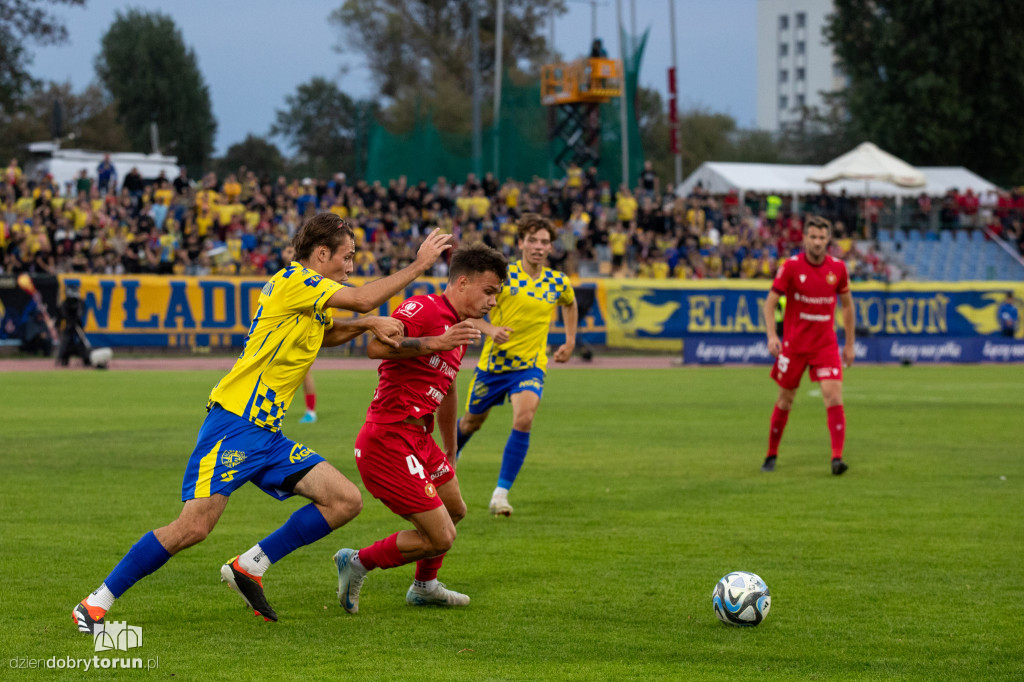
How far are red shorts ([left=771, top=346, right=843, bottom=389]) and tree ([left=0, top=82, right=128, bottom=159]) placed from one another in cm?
6084

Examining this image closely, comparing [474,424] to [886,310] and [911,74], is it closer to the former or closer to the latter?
[886,310]

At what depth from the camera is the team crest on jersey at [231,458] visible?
5613mm

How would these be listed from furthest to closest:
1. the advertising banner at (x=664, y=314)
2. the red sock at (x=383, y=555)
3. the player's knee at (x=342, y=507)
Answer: the advertising banner at (x=664, y=314) → the red sock at (x=383, y=555) → the player's knee at (x=342, y=507)

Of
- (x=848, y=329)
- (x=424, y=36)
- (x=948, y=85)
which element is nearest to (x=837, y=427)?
(x=848, y=329)

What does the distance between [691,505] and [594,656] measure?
175 inches

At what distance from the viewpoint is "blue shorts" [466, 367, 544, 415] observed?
9.55 meters

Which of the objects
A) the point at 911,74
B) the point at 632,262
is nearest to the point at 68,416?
the point at 632,262

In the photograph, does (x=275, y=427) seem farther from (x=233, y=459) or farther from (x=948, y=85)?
(x=948, y=85)

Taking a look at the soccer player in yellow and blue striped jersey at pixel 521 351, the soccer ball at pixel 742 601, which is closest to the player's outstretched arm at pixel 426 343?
the soccer ball at pixel 742 601

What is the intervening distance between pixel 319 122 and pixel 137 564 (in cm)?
8700

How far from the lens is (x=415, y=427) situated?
6.17 metres

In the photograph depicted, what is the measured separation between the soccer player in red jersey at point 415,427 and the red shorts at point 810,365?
6.15m

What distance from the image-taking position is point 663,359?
3114 centimetres

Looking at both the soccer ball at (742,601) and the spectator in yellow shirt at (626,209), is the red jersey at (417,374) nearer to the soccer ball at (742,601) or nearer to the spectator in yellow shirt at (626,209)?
the soccer ball at (742,601)
